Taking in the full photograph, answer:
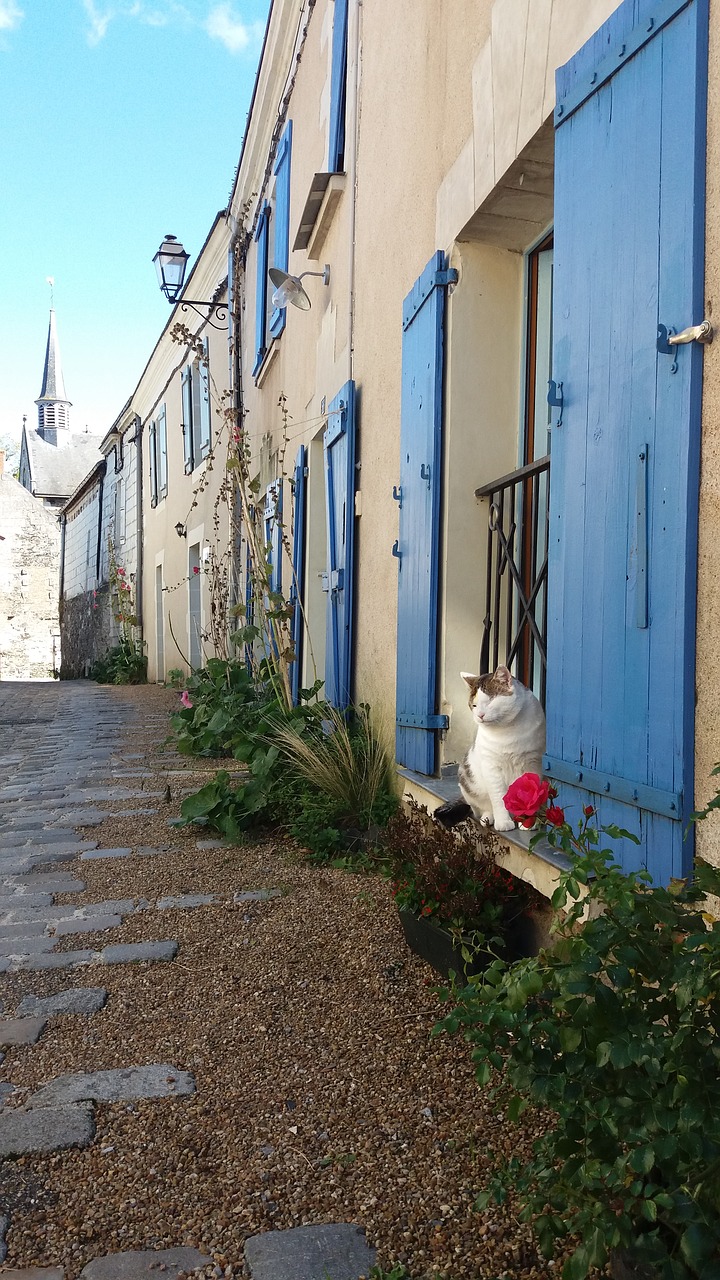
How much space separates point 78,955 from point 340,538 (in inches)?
110

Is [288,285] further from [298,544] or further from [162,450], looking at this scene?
[162,450]

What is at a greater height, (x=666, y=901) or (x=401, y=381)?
(x=401, y=381)

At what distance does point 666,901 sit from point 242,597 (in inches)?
332

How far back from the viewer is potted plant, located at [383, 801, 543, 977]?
2.62m

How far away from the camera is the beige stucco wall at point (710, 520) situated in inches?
71.4

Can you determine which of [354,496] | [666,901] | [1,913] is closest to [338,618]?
[354,496]

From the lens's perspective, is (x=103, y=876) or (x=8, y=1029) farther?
(x=103, y=876)

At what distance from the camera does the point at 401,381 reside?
13.4 feet

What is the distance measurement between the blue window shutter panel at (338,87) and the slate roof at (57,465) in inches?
1281

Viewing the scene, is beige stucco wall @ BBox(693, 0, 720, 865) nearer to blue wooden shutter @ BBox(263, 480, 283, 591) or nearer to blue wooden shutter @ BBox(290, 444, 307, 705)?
blue wooden shutter @ BBox(290, 444, 307, 705)

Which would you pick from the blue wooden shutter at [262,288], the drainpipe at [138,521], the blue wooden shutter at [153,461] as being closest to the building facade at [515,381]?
the blue wooden shutter at [262,288]

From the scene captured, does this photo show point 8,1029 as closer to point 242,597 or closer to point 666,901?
point 666,901

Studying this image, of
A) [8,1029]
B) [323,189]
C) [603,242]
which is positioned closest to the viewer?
[603,242]

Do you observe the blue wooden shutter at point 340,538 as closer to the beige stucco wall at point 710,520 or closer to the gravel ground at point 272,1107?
the gravel ground at point 272,1107
